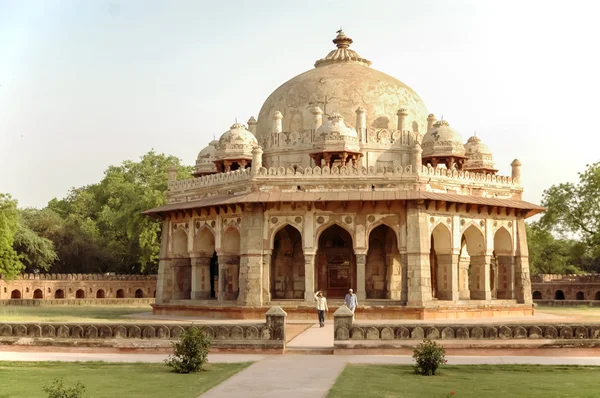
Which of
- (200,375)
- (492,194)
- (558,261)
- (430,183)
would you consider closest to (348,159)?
(430,183)

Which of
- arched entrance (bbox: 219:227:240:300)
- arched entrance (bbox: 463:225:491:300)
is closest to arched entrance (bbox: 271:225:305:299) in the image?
arched entrance (bbox: 219:227:240:300)

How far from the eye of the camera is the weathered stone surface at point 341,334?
16922 mm

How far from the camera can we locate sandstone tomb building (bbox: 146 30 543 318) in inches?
1075

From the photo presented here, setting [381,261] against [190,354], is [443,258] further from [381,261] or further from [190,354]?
[190,354]

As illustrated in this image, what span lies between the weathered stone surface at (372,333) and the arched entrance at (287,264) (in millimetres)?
13277

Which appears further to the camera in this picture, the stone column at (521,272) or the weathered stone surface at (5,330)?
the stone column at (521,272)

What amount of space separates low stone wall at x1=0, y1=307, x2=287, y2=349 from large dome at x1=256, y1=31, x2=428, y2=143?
1540 centimetres

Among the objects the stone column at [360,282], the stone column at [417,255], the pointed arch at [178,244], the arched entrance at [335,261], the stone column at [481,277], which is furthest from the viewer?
the pointed arch at [178,244]

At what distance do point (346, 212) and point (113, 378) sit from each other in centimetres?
1550

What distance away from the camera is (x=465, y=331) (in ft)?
56.2

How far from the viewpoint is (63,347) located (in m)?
17.3

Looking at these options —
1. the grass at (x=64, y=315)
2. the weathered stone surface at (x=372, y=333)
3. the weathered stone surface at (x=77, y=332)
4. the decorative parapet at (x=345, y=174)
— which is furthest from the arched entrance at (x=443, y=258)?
the weathered stone surface at (x=77, y=332)

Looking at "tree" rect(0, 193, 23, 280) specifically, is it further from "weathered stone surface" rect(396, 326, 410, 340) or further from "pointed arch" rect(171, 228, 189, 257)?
"weathered stone surface" rect(396, 326, 410, 340)

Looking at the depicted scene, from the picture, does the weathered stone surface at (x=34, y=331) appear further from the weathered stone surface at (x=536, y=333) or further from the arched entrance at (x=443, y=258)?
the arched entrance at (x=443, y=258)
